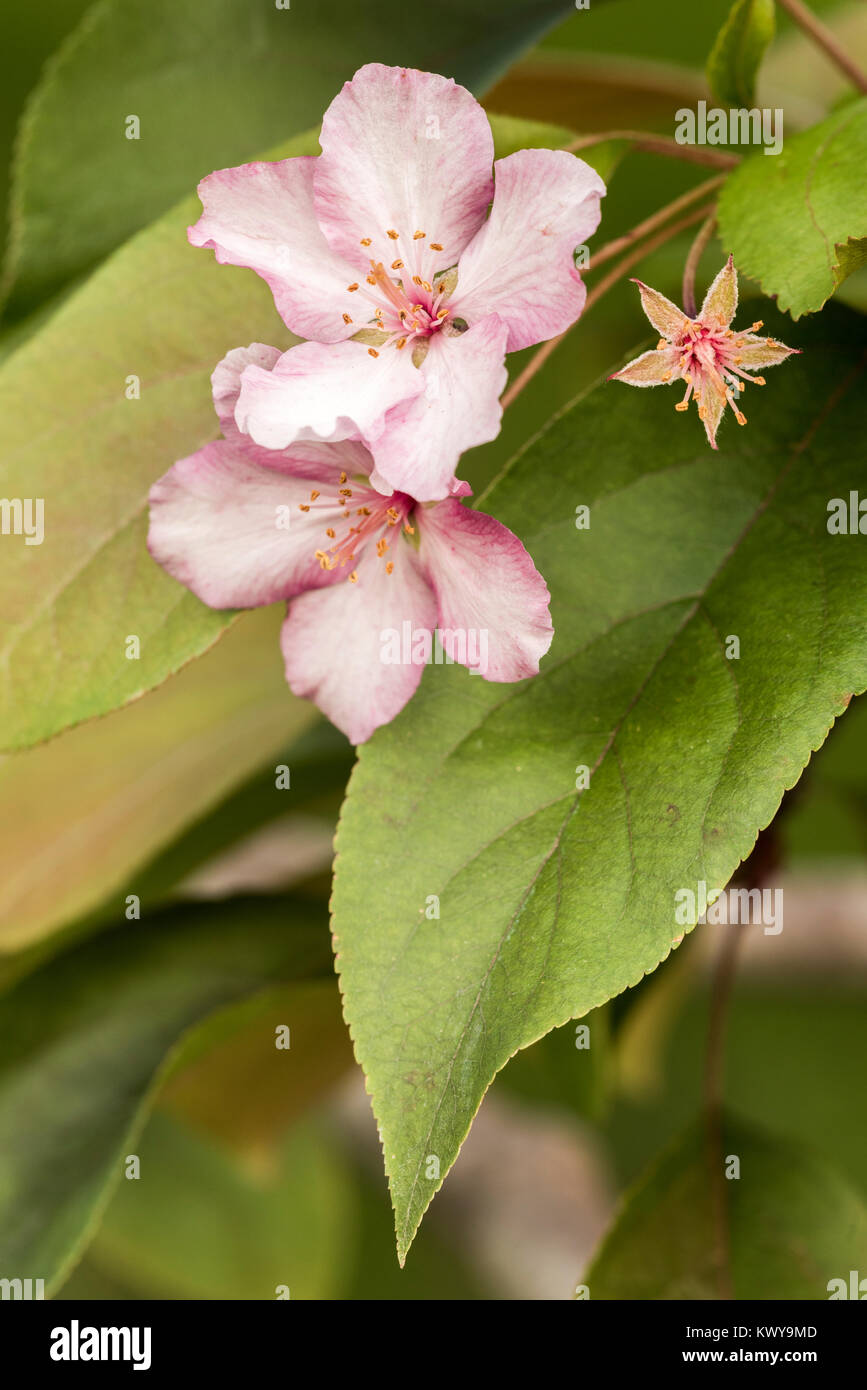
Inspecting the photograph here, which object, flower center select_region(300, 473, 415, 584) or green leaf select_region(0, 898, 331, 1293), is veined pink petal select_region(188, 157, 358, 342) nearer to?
flower center select_region(300, 473, 415, 584)

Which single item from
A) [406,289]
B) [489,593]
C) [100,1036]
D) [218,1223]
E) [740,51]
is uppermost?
[740,51]

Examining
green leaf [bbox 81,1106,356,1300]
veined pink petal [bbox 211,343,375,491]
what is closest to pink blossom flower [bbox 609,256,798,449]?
veined pink petal [bbox 211,343,375,491]

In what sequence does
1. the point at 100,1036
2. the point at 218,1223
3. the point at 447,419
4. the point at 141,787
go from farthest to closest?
the point at 218,1223 < the point at 141,787 < the point at 100,1036 < the point at 447,419

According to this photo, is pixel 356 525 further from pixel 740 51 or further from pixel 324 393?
pixel 740 51

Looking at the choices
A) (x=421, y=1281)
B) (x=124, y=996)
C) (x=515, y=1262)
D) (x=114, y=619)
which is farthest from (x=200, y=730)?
(x=421, y=1281)

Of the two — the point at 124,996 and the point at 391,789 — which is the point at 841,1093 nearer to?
the point at 124,996

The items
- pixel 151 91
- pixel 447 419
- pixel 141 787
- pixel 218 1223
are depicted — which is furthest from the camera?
pixel 218 1223

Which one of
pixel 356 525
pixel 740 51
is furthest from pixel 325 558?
pixel 740 51
